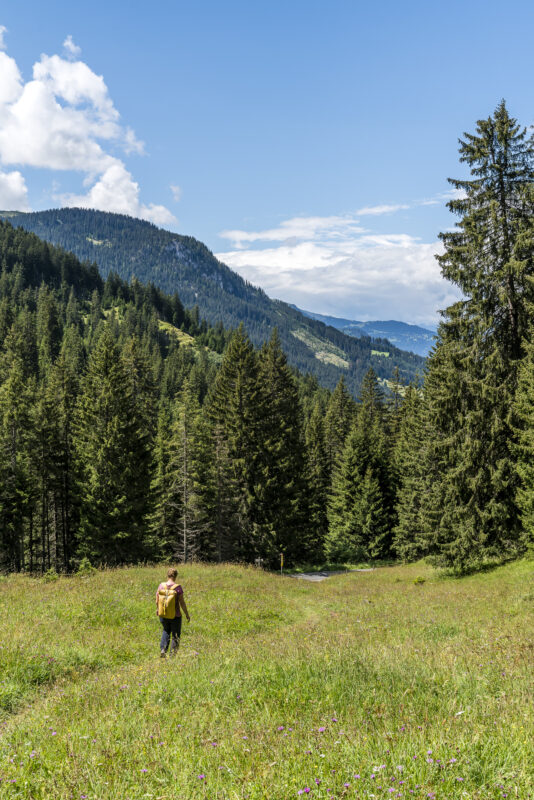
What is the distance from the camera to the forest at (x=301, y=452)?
66.0ft

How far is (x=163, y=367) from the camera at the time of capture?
125312 millimetres

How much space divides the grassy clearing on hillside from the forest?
401 inches

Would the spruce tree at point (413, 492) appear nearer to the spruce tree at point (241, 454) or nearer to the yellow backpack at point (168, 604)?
the spruce tree at point (241, 454)

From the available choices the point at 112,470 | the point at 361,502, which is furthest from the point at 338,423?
the point at 112,470

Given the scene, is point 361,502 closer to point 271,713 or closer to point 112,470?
point 112,470

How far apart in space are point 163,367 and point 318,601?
112 m

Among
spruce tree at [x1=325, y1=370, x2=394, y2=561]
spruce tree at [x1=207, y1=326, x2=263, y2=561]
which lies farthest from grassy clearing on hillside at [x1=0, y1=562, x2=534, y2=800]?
spruce tree at [x1=325, y1=370, x2=394, y2=561]

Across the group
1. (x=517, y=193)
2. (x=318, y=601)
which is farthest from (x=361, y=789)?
(x=517, y=193)

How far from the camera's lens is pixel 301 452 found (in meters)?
43.2

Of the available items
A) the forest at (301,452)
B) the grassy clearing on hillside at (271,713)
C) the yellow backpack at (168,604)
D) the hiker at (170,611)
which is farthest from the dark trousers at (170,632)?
the forest at (301,452)

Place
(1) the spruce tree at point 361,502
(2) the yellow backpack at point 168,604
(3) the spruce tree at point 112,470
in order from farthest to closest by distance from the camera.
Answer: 1. (1) the spruce tree at point 361,502
2. (3) the spruce tree at point 112,470
3. (2) the yellow backpack at point 168,604

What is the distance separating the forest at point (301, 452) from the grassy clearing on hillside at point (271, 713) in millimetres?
10180

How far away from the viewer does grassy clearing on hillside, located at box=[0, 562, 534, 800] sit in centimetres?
378

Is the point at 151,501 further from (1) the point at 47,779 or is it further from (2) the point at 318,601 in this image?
(1) the point at 47,779
